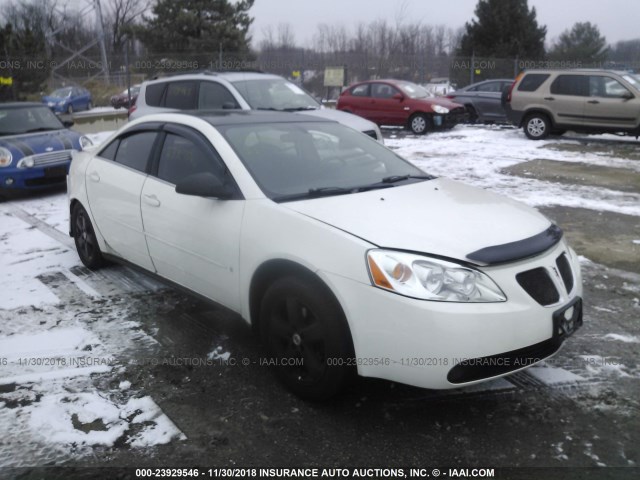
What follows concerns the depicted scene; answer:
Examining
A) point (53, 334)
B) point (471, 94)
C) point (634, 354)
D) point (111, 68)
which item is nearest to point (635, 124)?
point (471, 94)

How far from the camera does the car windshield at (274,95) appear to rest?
30.6 ft

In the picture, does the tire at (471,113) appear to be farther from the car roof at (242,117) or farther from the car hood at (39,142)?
the car roof at (242,117)

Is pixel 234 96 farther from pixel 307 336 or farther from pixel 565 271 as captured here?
pixel 565 271

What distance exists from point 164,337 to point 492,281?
91.8 inches

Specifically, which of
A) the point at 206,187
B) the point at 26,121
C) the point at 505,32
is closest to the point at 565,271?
the point at 206,187

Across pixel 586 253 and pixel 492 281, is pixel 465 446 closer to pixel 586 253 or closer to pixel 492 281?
pixel 492 281

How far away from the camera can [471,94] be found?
1833 centimetres

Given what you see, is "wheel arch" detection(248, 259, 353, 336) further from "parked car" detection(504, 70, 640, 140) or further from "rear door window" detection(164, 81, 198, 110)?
"parked car" detection(504, 70, 640, 140)

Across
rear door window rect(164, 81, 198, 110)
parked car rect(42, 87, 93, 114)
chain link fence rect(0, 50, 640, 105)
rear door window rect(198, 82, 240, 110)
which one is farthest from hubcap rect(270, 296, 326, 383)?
parked car rect(42, 87, 93, 114)

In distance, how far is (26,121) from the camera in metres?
9.70

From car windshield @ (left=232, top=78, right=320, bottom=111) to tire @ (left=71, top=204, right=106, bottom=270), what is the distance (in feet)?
14.0

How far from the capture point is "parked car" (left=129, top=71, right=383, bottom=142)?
30.6ft

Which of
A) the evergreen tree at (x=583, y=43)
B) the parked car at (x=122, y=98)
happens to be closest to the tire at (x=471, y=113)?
the parked car at (x=122, y=98)

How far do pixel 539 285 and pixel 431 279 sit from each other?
586 millimetres
